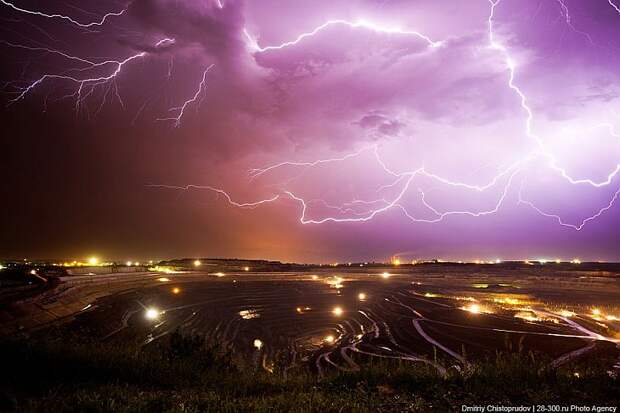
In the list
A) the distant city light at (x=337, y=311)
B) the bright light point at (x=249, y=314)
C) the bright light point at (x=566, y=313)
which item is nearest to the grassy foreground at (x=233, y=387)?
the bright light point at (x=249, y=314)

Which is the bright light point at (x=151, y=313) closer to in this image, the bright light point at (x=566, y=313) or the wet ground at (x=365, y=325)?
the wet ground at (x=365, y=325)

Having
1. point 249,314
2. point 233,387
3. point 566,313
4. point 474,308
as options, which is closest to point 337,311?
point 249,314

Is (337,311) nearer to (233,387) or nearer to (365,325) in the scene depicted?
(365,325)

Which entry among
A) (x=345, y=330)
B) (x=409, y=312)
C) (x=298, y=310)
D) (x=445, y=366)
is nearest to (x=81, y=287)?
(x=298, y=310)

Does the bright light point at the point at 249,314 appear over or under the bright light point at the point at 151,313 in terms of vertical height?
under

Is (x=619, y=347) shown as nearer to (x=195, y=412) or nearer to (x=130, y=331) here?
(x=195, y=412)

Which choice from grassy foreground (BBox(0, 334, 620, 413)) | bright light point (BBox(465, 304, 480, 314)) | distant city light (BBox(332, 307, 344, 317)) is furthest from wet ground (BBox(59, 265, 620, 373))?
grassy foreground (BBox(0, 334, 620, 413))
